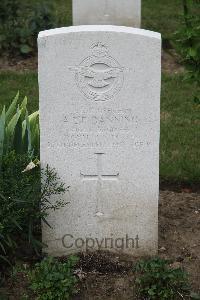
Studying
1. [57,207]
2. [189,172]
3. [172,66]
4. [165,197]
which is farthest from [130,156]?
[172,66]

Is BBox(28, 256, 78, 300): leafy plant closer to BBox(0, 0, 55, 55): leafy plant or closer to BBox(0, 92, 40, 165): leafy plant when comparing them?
BBox(0, 92, 40, 165): leafy plant

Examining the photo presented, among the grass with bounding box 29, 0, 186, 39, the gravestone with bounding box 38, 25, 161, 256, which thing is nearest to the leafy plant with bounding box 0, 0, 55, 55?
the grass with bounding box 29, 0, 186, 39

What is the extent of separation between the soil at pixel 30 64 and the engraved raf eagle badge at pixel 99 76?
4.88 m

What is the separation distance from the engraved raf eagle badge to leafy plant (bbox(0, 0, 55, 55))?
17.1 ft

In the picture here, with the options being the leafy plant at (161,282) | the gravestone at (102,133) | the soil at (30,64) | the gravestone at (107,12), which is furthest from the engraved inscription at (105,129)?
the soil at (30,64)

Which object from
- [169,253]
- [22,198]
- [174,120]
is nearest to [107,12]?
[174,120]

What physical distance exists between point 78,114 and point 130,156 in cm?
43

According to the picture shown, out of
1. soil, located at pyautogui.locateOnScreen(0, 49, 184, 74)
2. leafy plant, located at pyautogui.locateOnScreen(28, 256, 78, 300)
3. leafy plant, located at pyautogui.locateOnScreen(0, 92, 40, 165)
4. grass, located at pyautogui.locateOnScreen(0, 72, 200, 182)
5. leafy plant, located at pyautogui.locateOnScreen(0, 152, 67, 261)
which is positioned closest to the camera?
leafy plant, located at pyautogui.locateOnScreen(28, 256, 78, 300)

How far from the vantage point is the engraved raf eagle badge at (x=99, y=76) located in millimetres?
4371

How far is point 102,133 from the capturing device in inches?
177

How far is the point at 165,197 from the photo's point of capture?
223 inches

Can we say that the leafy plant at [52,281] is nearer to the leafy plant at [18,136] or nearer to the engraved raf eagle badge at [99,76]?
the leafy plant at [18,136]

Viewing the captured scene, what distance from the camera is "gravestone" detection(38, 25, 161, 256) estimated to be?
4344 millimetres

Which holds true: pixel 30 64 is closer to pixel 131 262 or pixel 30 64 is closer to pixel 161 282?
pixel 131 262
